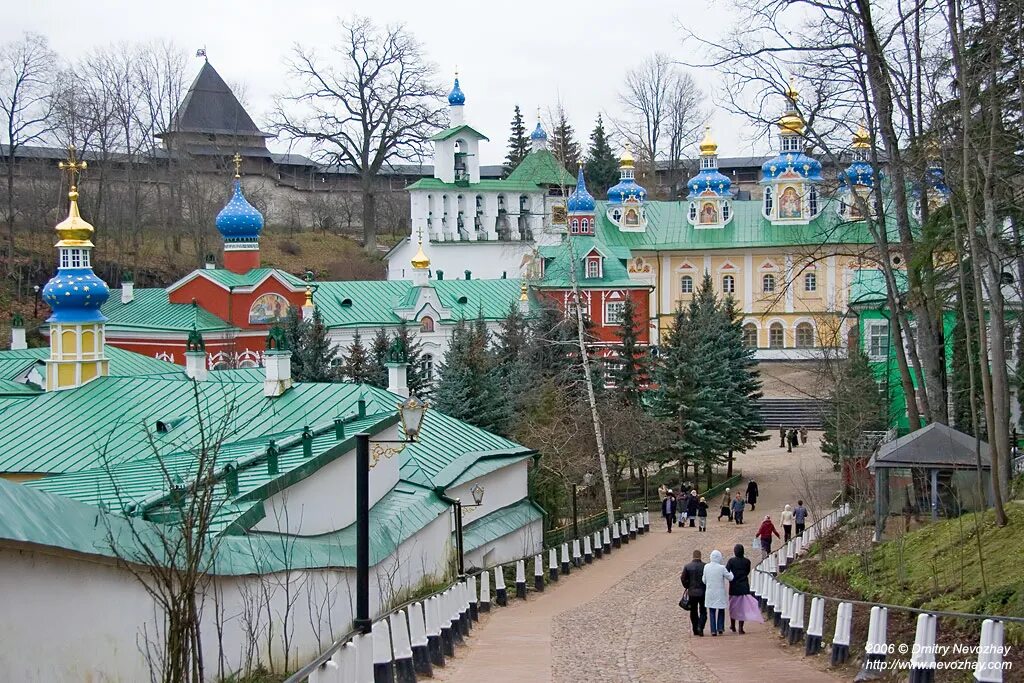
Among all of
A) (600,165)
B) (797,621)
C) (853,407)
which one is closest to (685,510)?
(853,407)

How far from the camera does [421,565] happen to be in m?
18.5

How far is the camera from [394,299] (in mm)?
50719

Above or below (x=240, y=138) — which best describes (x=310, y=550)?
below

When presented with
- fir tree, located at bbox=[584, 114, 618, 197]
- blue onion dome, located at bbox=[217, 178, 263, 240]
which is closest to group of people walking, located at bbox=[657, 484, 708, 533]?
blue onion dome, located at bbox=[217, 178, 263, 240]

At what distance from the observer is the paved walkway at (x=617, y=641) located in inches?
515

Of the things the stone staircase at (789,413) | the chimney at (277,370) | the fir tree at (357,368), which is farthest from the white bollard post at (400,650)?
the stone staircase at (789,413)

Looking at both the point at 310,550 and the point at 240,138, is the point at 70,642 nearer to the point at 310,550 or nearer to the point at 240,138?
the point at 310,550

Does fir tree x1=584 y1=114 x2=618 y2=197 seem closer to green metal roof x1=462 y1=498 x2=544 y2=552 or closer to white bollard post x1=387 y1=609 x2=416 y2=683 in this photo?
green metal roof x1=462 y1=498 x2=544 y2=552

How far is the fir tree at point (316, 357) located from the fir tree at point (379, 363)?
3.32 feet

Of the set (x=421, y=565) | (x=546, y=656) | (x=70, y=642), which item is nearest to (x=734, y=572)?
(x=546, y=656)

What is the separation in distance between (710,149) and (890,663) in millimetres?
54226

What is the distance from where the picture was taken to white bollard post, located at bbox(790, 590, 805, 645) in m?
14.4

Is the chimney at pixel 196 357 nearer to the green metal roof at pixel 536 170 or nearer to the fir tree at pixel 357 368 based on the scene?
the fir tree at pixel 357 368

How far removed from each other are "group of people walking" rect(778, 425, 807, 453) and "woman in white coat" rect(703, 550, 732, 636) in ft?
97.6
